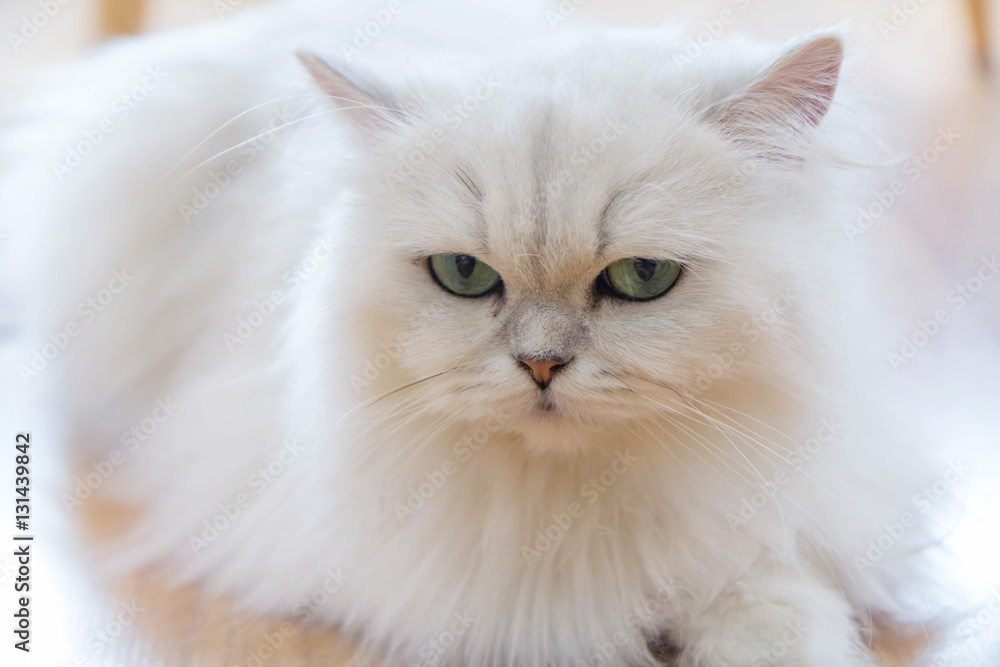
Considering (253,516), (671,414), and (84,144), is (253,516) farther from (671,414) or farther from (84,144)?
(84,144)

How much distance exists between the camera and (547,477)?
1.09m

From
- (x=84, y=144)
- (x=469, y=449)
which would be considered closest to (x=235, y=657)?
(x=469, y=449)

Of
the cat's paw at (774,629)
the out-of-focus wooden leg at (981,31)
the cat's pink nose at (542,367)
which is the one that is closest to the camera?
the cat's pink nose at (542,367)

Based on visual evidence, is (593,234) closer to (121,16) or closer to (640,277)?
(640,277)

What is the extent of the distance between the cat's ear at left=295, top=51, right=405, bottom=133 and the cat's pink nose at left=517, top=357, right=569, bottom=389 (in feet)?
1.25

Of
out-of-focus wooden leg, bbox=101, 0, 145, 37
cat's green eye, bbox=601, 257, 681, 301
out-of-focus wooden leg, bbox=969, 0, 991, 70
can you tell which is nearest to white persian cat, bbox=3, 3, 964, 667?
cat's green eye, bbox=601, 257, 681, 301

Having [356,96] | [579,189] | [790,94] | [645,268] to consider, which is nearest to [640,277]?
[645,268]

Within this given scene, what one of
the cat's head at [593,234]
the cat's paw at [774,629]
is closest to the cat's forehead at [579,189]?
the cat's head at [593,234]

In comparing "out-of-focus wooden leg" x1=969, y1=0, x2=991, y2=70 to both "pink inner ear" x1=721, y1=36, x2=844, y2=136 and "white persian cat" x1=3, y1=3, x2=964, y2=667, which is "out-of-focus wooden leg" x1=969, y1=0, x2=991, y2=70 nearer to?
"white persian cat" x1=3, y1=3, x2=964, y2=667

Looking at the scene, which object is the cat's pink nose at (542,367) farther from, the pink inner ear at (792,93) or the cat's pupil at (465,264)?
the pink inner ear at (792,93)

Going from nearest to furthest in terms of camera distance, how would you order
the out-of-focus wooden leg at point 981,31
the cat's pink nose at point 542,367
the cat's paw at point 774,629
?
the cat's pink nose at point 542,367, the cat's paw at point 774,629, the out-of-focus wooden leg at point 981,31

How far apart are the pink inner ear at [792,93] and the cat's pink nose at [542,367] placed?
0.37m

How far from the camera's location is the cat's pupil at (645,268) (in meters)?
0.95

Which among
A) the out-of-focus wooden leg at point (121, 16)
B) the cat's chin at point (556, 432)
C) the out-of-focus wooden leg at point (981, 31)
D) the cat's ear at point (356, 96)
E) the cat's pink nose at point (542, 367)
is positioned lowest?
the cat's chin at point (556, 432)
